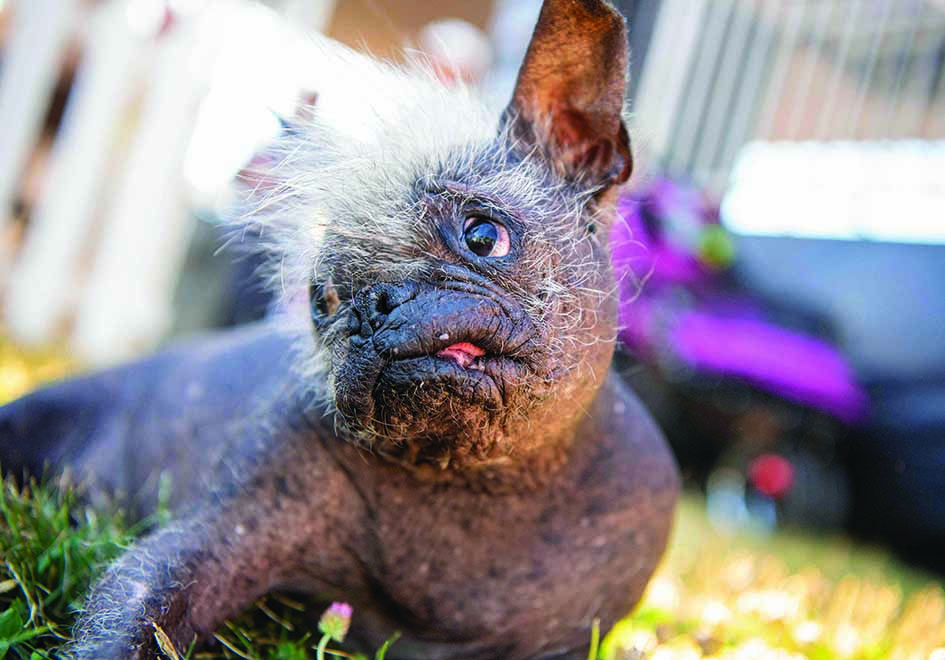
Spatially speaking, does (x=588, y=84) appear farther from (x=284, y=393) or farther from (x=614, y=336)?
(x=284, y=393)

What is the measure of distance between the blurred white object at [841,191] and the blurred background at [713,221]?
13 millimetres

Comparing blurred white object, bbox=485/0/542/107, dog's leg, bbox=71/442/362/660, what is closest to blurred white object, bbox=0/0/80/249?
blurred white object, bbox=485/0/542/107

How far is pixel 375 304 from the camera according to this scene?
1134 mm

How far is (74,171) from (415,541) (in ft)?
13.7

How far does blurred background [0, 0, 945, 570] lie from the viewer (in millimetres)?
3361

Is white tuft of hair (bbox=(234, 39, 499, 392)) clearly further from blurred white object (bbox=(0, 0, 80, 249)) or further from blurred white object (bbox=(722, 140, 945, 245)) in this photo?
blurred white object (bbox=(0, 0, 80, 249))

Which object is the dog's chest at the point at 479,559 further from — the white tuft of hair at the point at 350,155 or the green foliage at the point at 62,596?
the white tuft of hair at the point at 350,155

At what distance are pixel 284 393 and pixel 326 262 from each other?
0.39 meters

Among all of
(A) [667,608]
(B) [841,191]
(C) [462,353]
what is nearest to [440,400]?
(C) [462,353]

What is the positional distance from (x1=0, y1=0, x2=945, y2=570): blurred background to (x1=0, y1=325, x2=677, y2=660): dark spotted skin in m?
1.27

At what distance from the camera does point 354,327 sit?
1161mm

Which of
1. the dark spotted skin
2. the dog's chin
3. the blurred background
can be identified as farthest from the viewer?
the blurred background

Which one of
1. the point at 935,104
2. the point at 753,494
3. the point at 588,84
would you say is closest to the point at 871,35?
the point at 935,104

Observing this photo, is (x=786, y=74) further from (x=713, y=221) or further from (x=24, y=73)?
(x=24, y=73)
